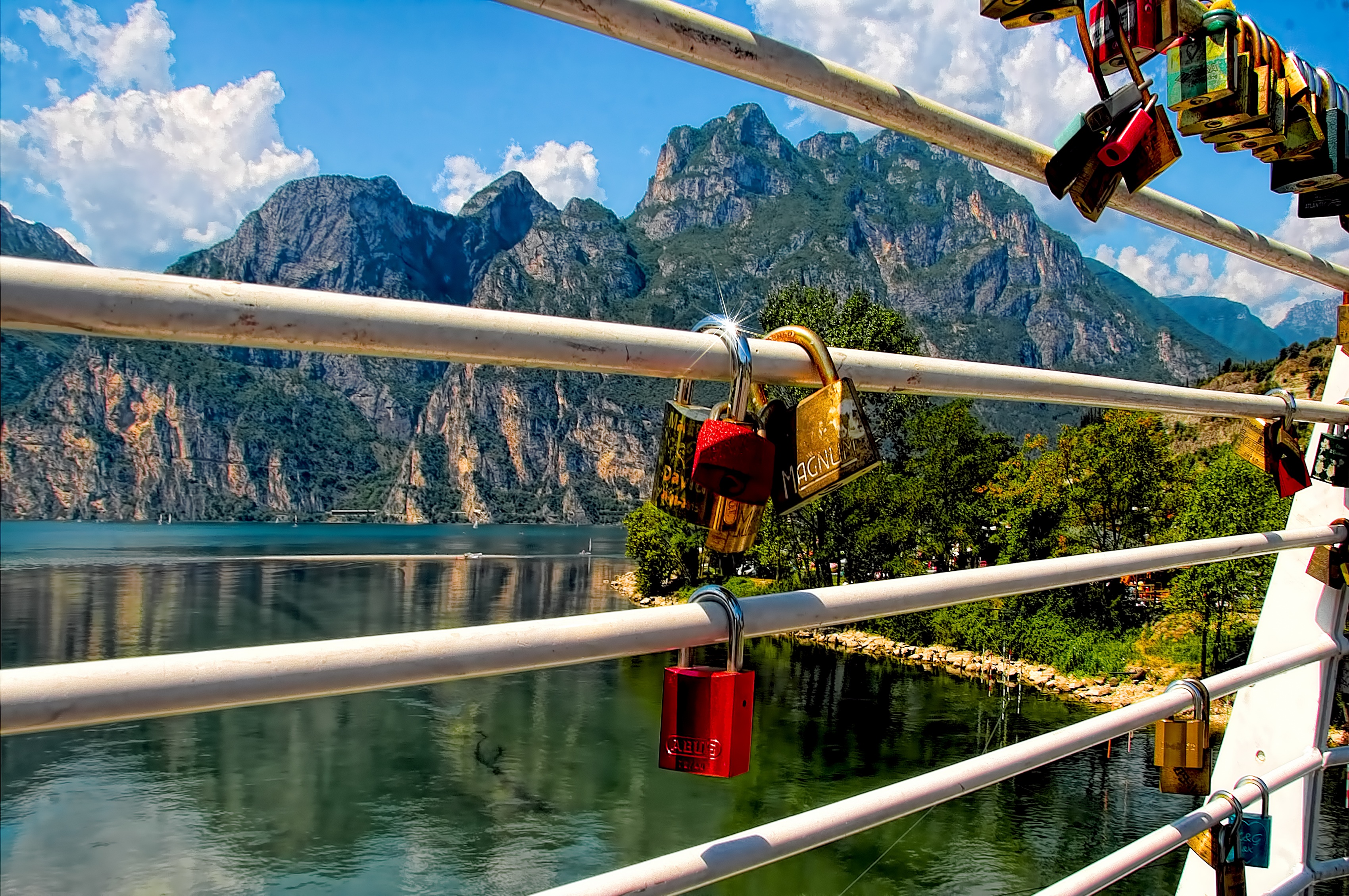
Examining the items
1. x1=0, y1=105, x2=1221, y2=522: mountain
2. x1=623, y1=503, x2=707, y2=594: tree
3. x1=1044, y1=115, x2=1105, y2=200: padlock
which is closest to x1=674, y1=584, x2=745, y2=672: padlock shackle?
x1=1044, y1=115, x2=1105, y2=200: padlock

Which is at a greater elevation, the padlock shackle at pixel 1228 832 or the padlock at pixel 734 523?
the padlock at pixel 734 523

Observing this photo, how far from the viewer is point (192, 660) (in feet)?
1.65

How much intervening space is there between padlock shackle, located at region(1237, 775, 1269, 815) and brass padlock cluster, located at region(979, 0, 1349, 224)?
2.78ft

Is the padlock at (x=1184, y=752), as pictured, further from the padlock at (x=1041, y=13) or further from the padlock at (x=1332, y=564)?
the padlock at (x=1041, y=13)

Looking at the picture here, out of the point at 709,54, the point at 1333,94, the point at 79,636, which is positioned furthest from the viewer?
the point at 79,636

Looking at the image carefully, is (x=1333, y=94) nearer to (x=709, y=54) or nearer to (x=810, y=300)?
(x=709, y=54)

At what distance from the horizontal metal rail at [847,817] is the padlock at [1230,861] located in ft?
0.84

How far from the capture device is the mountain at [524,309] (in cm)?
10662

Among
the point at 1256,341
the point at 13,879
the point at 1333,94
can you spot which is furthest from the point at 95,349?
the point at 1256,341

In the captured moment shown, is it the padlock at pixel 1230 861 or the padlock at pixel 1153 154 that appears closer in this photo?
the padlock at pixel 1153 154

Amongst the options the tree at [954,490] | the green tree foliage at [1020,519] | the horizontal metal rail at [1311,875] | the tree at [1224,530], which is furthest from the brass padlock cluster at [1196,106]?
the tree at [954,490]

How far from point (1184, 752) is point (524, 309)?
88.8 meters

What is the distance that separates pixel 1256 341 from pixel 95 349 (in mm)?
152494

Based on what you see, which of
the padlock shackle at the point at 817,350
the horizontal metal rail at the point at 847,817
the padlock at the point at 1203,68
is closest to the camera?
the horizontal metal rail at the point at 847,817
